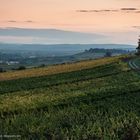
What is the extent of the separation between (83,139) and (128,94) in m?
29.9

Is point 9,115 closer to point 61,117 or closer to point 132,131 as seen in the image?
point 61,117

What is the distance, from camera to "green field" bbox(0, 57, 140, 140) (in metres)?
42.2

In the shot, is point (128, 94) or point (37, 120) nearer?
point (37, 120)

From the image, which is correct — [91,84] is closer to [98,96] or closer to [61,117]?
[98,96]

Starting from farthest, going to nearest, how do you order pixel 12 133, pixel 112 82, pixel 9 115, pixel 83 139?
1. pixel 112 82
2. pixel 9 115
3. pixel 12 133
4. pixel 83 139

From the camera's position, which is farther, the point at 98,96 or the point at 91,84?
the point at 91,84

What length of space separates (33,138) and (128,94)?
29.7 m

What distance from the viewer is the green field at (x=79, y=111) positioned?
42.2m

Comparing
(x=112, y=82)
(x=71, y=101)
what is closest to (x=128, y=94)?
(x=71, y=101)

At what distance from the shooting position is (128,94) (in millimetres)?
68062

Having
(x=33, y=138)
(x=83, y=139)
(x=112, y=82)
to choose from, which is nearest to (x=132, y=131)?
(x=83, y=139)

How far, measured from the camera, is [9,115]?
56.8 meters

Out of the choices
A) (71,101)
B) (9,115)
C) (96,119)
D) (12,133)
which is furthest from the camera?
(71,101)

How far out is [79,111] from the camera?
54688 millimetres
